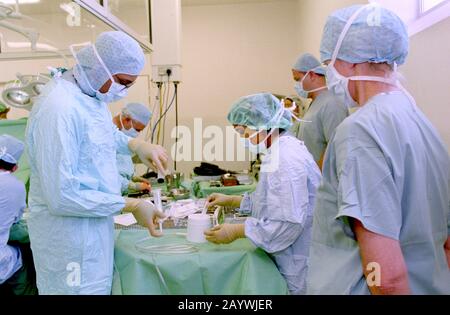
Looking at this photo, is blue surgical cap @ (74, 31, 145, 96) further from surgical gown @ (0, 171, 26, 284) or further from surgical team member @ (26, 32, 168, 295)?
surgical gown @ (0, 171, 26, 284)

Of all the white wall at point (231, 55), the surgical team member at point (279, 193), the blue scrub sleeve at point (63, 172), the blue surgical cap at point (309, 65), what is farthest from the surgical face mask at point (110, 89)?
the white wall at point (231, 55)

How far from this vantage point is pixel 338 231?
0.72 m

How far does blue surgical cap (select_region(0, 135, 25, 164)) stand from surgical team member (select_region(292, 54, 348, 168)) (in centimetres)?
165

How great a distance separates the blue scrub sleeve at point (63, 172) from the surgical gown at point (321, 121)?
1.48m

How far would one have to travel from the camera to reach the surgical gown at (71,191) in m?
0.95

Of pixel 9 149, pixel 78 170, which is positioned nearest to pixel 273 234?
pixel 78 170

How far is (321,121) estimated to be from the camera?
210 cm

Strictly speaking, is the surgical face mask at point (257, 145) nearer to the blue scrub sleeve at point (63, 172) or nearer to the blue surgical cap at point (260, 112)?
the blue surgical cap at point (260, 112)

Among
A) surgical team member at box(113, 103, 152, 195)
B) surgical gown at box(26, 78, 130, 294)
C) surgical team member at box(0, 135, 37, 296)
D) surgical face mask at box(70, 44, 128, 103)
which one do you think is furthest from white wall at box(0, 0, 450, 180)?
surgical gown at box(26, 78, 130, 294)

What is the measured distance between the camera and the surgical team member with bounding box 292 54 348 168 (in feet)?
6.68

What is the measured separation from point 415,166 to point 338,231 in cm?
21

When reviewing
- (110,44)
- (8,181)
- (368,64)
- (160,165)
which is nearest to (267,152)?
(160,165)

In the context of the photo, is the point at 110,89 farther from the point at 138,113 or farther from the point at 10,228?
the point at 138,113

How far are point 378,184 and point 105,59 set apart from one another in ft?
2.97
